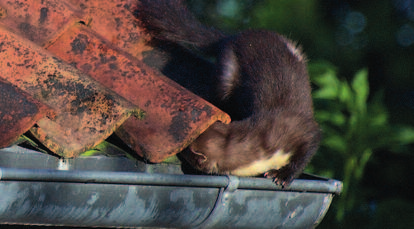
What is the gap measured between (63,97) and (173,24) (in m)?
1.32

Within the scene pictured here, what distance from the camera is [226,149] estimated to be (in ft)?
10.1

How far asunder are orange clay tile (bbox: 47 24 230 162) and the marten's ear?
1037 millimetres

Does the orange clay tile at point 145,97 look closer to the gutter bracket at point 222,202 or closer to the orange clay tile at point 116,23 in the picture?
the gutter bracket at point 222,202

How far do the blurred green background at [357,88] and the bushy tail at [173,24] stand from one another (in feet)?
3.32

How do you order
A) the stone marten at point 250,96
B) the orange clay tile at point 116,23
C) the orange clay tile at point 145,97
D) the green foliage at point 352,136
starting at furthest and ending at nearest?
the green foliage at point 352,136
the stone marten at point 250,96
the orange clay tile at point 116,23
the orange clay tile at point 145,97

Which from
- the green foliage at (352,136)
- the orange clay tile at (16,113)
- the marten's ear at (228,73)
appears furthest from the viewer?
the green foliage at (352,136)

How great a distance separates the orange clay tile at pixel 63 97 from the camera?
2066mm

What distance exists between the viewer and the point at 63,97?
7.12 ft

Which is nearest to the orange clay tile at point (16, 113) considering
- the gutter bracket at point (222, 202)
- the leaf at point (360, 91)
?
the gutter bracket at point (222, 202)

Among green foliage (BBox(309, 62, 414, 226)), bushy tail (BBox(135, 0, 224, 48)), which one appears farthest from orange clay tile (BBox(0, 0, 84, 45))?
green foliage (BBox(309, 62, 414, 226))

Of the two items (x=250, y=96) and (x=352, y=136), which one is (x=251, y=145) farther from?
(x=352, y=136)

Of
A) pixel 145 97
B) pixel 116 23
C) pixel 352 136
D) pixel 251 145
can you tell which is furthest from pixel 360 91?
pixel 145 97

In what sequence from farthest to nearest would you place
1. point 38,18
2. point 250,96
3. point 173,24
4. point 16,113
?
point 250,96 → point 173,24 → point 38,18 → point 16,113

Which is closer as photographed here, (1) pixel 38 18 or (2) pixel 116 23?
(1) pixel 38 18
